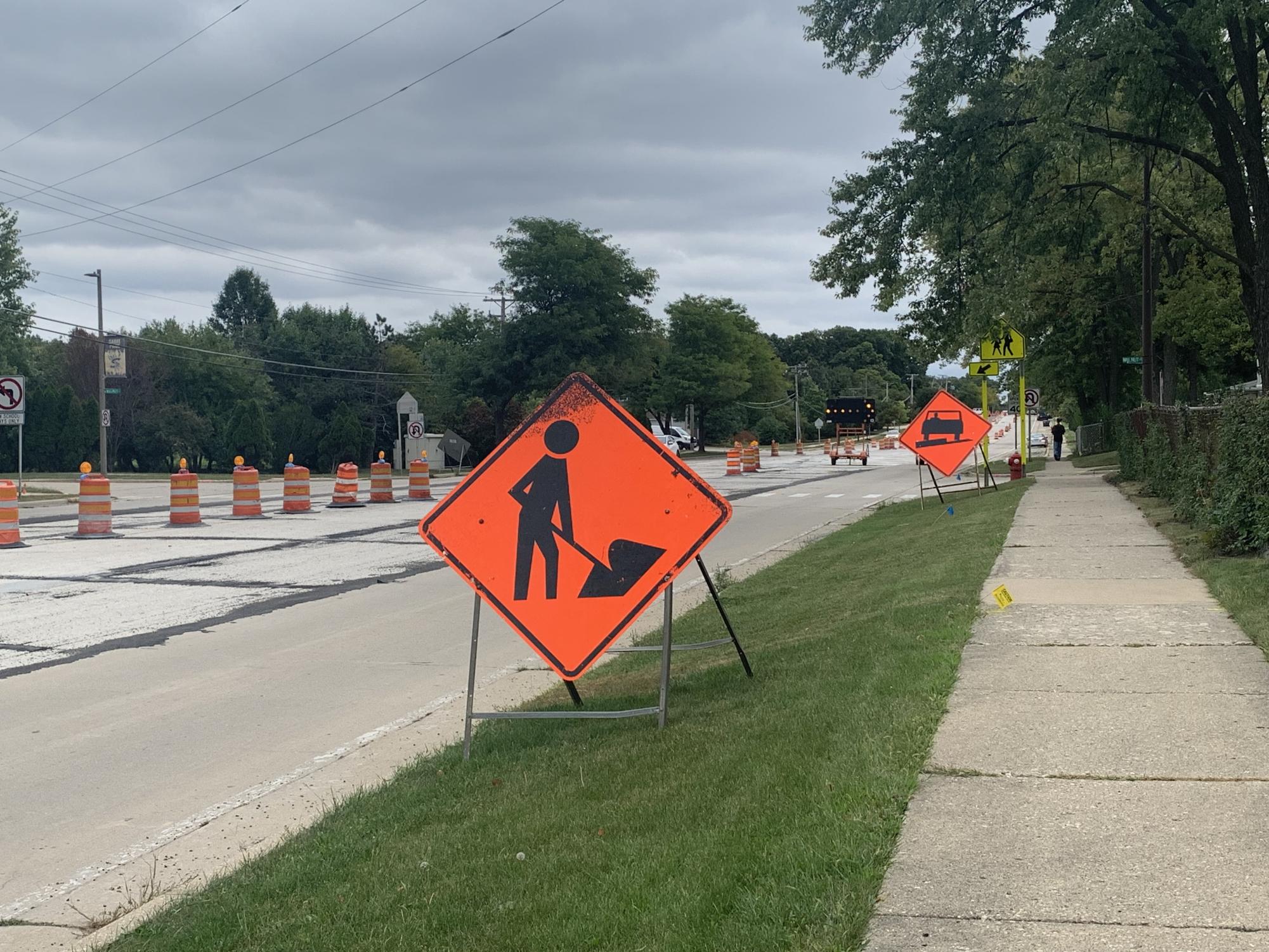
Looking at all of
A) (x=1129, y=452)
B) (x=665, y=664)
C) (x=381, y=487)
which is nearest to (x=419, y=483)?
(x=381, y=487)

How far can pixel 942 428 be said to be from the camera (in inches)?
871

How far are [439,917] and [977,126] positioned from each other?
1940 centimetres

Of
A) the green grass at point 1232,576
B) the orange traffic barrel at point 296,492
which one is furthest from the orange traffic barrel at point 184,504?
the green grass at point 1232,576

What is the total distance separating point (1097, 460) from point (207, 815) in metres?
37.8

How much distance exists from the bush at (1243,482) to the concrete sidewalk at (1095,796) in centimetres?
253

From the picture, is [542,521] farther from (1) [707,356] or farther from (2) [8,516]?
Answer: (1) [707,356]

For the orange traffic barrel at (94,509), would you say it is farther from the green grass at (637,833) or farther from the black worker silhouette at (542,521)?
the black worker silhouette at (542,521)

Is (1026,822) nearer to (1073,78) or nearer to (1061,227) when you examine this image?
(1073,78)

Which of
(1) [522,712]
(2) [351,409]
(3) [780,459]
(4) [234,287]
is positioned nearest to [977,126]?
(1) [522,712]

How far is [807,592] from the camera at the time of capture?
12398 millimetres

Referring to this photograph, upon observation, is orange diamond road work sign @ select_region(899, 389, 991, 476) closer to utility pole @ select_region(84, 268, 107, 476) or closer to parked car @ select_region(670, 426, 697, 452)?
utility pole @ select_region(84, 268, 107, 476)

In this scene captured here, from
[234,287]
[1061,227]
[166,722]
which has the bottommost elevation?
[166,722]

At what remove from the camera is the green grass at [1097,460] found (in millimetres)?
35469

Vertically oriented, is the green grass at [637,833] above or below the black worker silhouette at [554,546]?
below
